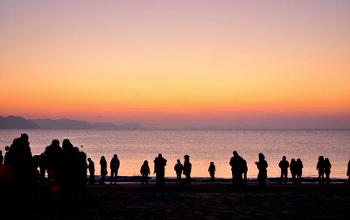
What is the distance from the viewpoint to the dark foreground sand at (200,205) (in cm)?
1377

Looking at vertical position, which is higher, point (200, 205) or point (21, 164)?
point (21, 164)

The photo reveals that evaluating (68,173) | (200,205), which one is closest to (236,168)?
(200,205)

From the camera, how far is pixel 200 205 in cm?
1656

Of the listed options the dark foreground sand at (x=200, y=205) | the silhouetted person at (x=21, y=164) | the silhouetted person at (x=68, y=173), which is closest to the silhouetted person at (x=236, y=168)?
the dark foreground sand at (x=200, y=205)

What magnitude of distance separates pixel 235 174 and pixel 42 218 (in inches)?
520

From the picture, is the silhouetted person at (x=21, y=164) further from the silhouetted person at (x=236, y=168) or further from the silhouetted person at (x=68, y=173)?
the silhouetted person at (x=236, y=168)

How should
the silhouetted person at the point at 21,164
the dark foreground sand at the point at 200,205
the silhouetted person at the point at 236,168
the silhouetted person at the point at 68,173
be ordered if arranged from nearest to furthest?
1. the silhouetted person at the point at 21,164
2. the silhouetted person at the point at 68,173
3. the dark foreground sand at the point at 200,205
4. the silhouetted person at the point at 236,168

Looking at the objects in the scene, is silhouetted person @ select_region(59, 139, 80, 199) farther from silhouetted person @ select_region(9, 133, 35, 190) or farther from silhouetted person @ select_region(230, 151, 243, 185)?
silhouetted person @ select_region(230, 151, 243, 185)

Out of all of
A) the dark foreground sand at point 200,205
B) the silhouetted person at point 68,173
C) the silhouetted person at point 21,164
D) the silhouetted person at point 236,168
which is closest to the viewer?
the silhouetted person at point 21,164

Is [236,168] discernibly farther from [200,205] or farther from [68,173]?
[68,173]

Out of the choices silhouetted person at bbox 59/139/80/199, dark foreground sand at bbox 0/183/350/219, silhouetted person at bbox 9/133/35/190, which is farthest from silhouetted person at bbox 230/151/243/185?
silhouetted person at bbox 9/133/35/190

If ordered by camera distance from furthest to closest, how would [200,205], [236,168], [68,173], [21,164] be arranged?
[236,168] → [200,205] → [68,173] → [21,164]

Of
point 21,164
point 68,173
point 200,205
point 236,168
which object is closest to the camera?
point 21,164

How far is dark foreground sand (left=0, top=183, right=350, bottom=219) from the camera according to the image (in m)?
13.8
